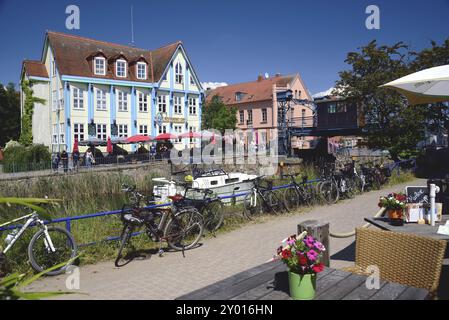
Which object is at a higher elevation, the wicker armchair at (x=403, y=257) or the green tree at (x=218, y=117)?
the green tree at (x=218, y=117)

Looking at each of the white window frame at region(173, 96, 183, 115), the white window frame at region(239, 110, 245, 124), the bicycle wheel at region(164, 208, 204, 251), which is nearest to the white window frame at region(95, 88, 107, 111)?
the white window frame at region(173, 96, 183, 115)

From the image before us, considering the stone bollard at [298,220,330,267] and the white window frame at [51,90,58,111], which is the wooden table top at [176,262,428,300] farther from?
the white window frame at [51,90,58,111]

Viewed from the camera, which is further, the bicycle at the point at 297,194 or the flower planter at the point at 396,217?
the bicycle at the point at 297,194

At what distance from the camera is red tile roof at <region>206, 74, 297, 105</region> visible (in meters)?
55.1

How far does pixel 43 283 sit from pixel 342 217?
23.8 feet

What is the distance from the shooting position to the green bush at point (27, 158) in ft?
80.6

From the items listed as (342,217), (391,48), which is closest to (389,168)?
(342,217)

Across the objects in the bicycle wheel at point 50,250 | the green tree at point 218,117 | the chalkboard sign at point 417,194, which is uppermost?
the green tree at point 218,117

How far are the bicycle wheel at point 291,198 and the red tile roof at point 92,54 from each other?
26.3m

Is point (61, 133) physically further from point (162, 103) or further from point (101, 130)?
point (162, 103)

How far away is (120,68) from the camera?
116 ft

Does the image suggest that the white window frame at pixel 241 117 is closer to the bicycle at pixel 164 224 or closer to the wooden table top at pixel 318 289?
the bicycle at pixel 164 224

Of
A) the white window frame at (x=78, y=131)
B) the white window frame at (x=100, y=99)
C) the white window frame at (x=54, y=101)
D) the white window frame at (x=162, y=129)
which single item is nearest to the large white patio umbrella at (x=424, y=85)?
the white window frame at (x=78, y=131)

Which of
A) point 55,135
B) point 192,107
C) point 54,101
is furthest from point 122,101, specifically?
point 192,107
